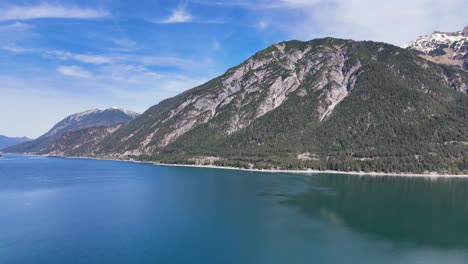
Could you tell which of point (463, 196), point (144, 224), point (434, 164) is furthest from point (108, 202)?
point (434, 164)

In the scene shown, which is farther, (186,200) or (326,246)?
(186,200)

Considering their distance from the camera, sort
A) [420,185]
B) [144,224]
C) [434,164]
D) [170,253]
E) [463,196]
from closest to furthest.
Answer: [170,253]
[144,224]
[463,196]
[420,185]
[434,164]

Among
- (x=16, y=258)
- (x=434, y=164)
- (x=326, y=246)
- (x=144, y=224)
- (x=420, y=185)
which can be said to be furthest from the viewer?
(x=434, y=164)

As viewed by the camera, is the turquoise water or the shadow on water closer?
the turquoise water

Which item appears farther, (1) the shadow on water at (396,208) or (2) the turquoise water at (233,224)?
(1) the shadow on water at (396,208)

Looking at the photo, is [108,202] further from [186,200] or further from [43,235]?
[43,235]
